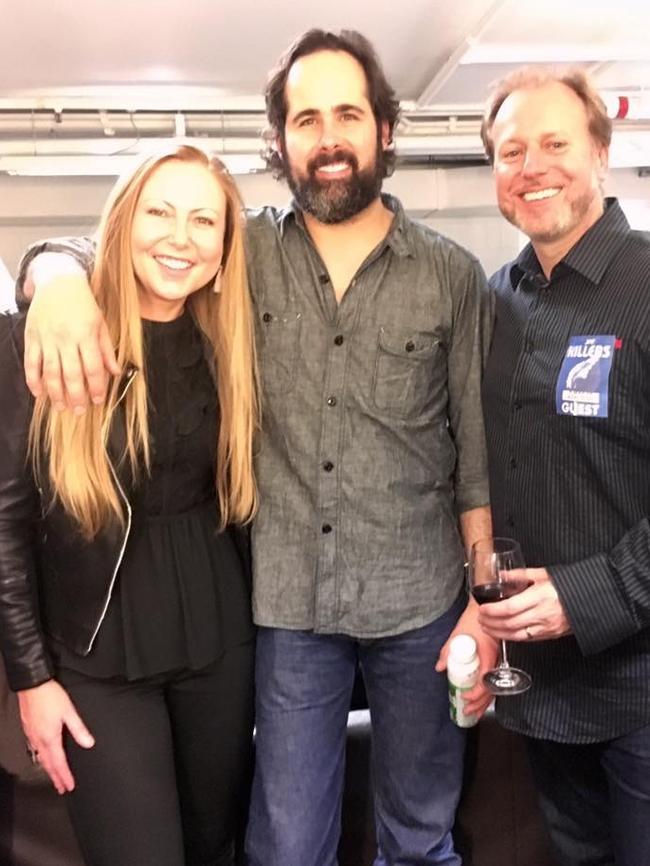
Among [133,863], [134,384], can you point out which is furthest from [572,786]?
[134,384]

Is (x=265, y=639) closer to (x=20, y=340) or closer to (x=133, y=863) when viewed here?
(x=133, y=863)

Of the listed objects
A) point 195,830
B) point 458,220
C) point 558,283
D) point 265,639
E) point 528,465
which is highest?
point 458,220

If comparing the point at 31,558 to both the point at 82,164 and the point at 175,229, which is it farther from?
the point at 82,164

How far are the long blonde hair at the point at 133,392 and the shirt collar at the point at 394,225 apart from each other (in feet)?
0.58

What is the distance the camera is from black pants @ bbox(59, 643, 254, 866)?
1549 mm

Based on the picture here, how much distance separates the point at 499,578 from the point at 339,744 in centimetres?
58

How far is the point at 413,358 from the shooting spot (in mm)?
1781

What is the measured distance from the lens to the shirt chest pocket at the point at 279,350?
1.76 metres

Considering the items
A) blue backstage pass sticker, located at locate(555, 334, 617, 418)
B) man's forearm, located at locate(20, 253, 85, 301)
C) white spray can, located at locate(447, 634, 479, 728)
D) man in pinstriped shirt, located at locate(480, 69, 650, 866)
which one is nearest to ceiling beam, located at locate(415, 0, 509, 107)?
man in pinstriped shirt, located at locate(480, 69, 650, 866)

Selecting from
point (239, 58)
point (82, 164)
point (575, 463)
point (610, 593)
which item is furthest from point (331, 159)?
point (82, 164)

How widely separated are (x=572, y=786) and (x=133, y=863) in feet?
3.00

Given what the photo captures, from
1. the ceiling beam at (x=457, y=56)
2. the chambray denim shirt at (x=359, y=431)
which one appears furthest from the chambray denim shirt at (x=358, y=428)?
the ceiling beam at (x=457, y=56)

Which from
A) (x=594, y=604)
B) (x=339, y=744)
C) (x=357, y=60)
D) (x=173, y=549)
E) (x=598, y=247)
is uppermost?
(x=357, y=60)

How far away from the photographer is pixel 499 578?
1.54 metres
